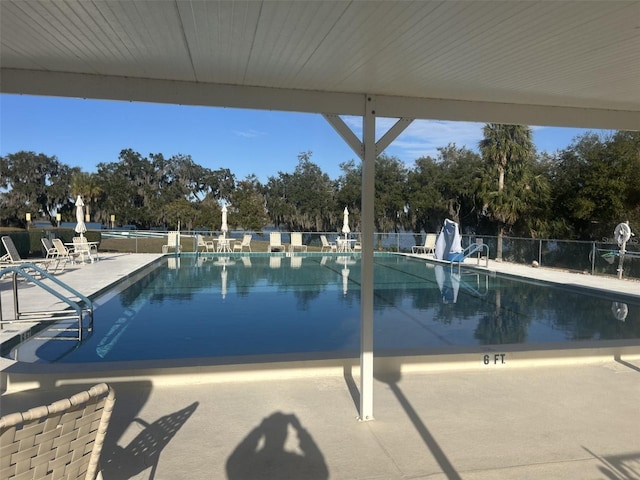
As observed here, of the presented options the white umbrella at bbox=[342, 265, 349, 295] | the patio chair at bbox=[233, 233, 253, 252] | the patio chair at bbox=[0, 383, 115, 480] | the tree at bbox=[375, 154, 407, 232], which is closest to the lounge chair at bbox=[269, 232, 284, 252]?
the patio chair at bbox=[233, 233, 253, 252]

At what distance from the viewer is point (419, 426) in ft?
9.41

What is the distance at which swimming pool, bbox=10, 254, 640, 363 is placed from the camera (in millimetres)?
5406

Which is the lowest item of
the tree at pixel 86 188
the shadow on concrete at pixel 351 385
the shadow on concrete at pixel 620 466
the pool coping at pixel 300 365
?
the shadow on concrete at pixel 351 385

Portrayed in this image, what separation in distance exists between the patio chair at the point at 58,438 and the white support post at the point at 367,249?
6.00 ft

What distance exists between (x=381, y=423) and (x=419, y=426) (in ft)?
0.79

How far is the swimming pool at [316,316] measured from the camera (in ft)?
17.7

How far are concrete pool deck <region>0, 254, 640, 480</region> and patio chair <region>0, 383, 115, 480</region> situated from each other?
98cm

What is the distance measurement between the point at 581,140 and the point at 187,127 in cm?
2867

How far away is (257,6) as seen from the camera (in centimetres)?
185

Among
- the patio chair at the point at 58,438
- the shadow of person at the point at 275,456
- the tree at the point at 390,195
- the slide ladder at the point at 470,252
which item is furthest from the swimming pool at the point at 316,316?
the tree at the point at 390,195

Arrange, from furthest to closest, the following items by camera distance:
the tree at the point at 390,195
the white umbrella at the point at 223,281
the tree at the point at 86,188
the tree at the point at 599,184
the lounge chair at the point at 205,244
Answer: the tree at the point at 86,188 → the tree at the point at 390,195 → the lounge chair at the point at 205,244 → the tree at the point at 599,184 → the white umbrella at the point at 223,281

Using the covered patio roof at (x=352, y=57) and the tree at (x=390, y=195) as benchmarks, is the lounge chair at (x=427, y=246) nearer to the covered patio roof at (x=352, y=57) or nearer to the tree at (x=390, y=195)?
the tree at (x=390, y=195)

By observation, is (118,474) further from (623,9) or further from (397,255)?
(397,255)

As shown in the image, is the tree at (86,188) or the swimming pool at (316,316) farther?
the tree at (86,188)
